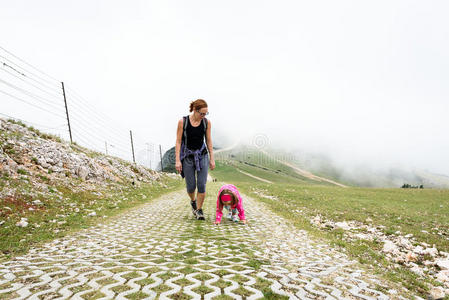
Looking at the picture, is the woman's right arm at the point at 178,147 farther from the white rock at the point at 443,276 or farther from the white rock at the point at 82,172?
the white rock at the point at 82,172

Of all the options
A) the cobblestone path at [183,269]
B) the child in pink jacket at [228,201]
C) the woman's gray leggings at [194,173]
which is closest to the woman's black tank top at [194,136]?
the woman's gray leggings at [194,173]

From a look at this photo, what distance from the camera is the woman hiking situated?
26.1 ft

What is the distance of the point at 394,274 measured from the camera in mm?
4367

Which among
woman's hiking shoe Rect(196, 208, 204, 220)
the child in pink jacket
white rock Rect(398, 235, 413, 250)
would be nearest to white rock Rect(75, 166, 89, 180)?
woman's hiking shoe Rect(196, 208, 204, 220)

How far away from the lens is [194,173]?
27.7 feet

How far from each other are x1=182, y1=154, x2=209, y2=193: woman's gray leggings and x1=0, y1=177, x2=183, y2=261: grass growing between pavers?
3.17 meters

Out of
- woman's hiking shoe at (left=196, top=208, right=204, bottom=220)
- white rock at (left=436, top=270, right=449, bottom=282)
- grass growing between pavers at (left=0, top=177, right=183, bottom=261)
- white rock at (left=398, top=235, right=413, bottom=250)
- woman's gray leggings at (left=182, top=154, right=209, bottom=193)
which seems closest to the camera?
white rock at (left=436, top=270, right=449, bottom=282)

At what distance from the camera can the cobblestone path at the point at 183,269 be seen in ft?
10.5

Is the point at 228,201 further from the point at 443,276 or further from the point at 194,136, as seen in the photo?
the point at 443,276

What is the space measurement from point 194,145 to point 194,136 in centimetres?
29

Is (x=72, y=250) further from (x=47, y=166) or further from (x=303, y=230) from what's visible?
(x=47, y=166)

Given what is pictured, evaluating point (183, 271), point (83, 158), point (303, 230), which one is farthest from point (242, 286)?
point (83, 158)

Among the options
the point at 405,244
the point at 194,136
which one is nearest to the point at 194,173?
the point at 194,136

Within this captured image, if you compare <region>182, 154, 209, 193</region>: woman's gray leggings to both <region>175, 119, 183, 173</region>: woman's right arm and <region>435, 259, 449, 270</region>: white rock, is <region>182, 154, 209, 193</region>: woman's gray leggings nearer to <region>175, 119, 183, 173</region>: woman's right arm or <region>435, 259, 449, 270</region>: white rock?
<region>175, 119, 183, 173</region>: woman's right arm
